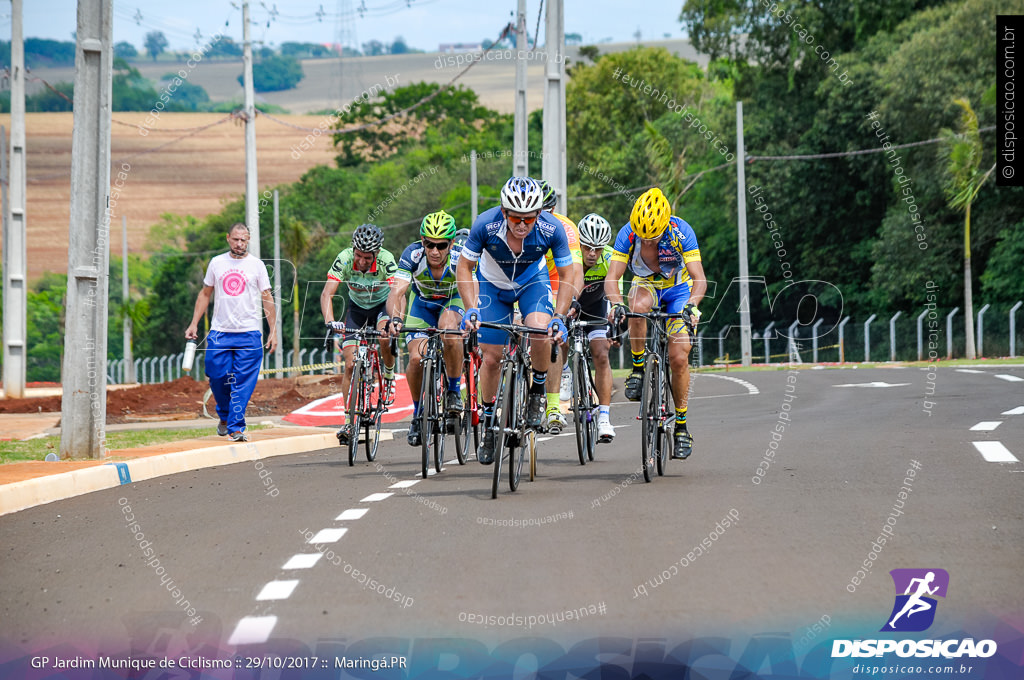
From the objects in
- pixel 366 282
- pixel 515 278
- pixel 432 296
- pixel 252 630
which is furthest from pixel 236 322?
pixel 252 630

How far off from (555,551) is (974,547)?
211 centimetres

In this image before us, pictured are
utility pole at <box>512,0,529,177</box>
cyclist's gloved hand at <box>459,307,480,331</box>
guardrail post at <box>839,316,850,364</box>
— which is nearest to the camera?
cyclist's gloved hand at <box>459,307,480,331</box>

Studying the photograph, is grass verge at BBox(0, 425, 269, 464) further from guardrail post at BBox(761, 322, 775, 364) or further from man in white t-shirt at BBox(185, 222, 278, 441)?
guardrail post at BBox(761, 322, 775, 364)

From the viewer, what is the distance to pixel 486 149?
290 ft

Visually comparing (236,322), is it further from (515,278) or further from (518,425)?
(518,425)

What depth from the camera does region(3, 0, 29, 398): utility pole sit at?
104 ft

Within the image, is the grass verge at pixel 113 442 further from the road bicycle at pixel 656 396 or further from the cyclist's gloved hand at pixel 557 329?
the road bicycle at pixel 656 396

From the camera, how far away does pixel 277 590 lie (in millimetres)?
6551

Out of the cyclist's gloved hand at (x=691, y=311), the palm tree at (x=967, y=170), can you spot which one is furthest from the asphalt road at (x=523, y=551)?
the palm tree at (x=967, y=170)

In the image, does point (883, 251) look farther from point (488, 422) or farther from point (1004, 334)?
point (488, 422)

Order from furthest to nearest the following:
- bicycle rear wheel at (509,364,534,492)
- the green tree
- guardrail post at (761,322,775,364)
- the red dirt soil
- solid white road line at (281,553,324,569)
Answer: the green tree < guardrail post at (761,322,775,364) < the red dirt soil < bicycle rear wheel at (509,364,534,492) < solid white road line at (281,553,324,569)

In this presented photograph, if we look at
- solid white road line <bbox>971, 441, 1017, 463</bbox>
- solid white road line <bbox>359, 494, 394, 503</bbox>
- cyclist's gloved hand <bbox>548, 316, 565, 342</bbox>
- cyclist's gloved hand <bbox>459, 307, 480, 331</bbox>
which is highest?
cyclist's gloved hand <bbox>459, 307, 480, 331</bbox>

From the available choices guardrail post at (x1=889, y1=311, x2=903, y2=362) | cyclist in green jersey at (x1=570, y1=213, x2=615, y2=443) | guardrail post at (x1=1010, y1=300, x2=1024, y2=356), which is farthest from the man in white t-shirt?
guardrail post at (x1=889, y1=311, x2=903, y2=362)

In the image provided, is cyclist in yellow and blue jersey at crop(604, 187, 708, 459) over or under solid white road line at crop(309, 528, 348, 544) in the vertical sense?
over
